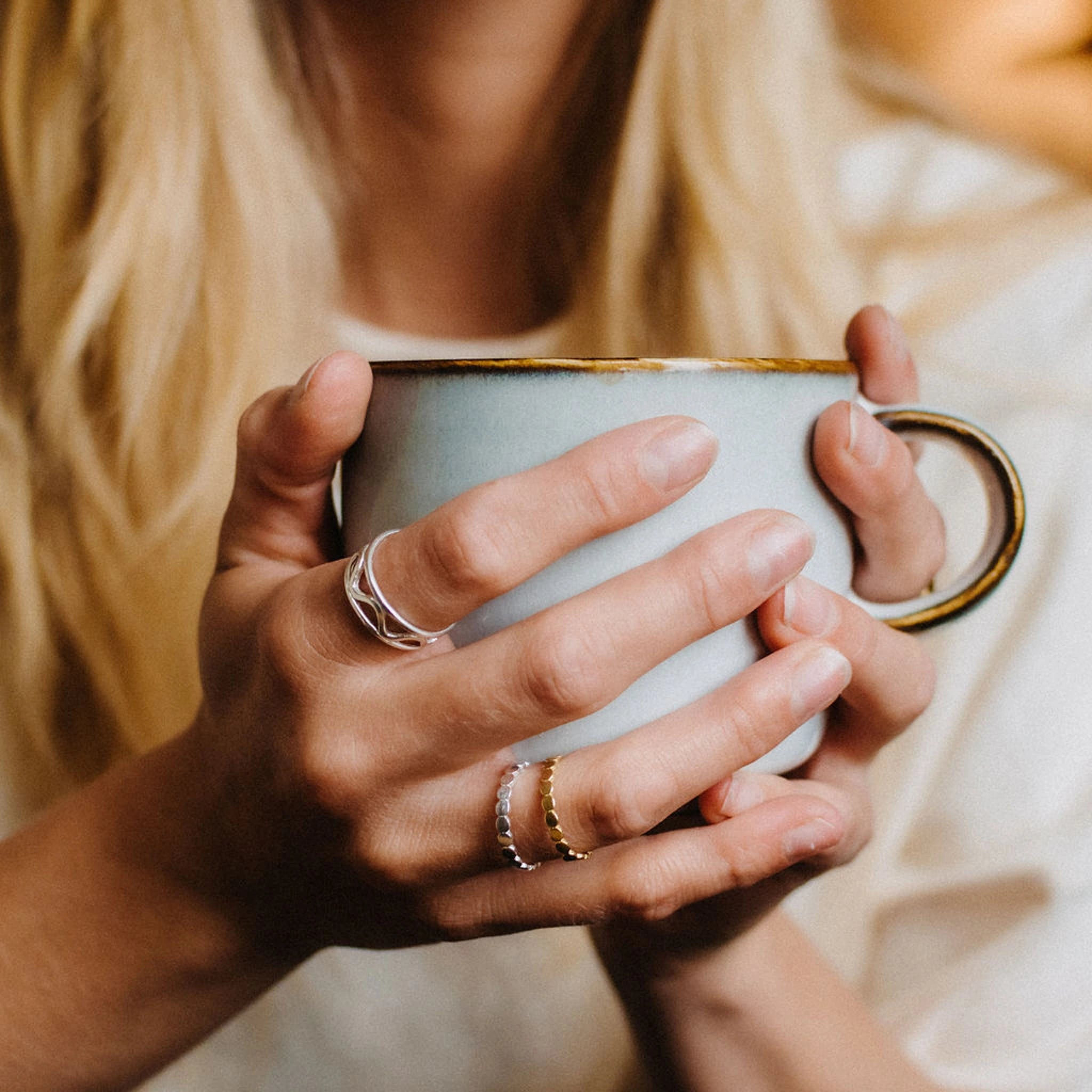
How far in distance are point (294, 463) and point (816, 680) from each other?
245 millimetres

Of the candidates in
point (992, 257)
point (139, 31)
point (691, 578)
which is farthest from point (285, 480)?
Answer: point (992, 257)

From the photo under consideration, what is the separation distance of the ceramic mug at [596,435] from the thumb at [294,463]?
0.04ft

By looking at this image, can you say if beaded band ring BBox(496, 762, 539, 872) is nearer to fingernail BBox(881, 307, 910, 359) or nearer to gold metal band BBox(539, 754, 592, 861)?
gold metal band BBox(539, 754, 592, 861)

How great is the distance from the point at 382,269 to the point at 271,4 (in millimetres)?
288

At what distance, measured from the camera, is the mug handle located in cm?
49

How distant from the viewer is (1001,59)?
46.9 inches

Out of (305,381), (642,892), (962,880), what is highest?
(305,381)

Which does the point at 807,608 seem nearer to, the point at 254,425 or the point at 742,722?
the point at 742,722

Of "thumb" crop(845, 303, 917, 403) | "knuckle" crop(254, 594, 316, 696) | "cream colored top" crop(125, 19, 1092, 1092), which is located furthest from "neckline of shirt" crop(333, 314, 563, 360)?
"knuckle" crop(254, 594, 316, 696)

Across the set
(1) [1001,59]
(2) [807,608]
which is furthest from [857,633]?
(1) [1001,59]

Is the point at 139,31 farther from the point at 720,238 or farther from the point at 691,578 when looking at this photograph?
the point at 691,578

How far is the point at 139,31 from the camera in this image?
1.01 metres

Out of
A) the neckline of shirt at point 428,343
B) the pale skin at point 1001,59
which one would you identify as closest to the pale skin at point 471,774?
the neckline of shirt at point 428,343

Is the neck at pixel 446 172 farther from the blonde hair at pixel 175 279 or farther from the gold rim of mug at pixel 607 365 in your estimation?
the gold rim of mug at pixel 607 365
